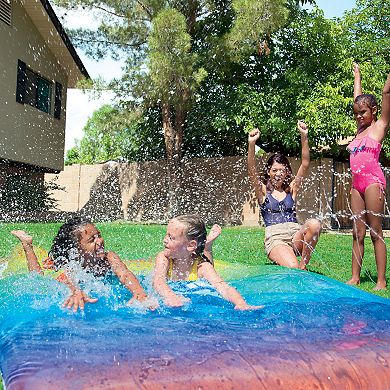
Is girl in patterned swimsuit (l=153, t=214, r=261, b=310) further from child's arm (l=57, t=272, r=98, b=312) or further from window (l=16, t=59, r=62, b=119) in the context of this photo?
window (l=16, t=59, r=62, b=119)

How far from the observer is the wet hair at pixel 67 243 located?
385 cm

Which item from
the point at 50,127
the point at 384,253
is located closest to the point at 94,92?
the point at 50,127

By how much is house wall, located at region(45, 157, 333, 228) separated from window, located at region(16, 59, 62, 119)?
6.66ft

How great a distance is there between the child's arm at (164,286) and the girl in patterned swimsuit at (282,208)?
1482 mm

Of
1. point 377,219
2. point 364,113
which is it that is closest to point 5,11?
point 364,113

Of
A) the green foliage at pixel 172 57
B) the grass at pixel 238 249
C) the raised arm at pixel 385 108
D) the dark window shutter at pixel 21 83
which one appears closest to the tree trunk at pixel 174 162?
the green foliage at pixel 172 57

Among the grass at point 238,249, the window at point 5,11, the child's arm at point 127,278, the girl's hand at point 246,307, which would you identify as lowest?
the grass at point 238,249

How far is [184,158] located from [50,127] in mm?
3712

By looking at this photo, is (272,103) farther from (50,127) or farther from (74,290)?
(74,290)

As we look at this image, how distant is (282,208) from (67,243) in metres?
2.10

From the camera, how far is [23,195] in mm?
14602

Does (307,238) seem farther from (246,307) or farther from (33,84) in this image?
(33,84)

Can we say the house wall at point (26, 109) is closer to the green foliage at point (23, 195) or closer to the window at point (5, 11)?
the window at point (5, 11)

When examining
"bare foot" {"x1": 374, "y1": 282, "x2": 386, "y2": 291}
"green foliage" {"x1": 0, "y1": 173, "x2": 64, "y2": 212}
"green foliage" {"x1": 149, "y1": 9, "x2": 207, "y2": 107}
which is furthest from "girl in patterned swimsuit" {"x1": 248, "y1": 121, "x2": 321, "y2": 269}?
"green foliage" {"x1": 0, "y1": 173, "x2": 64, "y2": 212}
